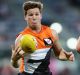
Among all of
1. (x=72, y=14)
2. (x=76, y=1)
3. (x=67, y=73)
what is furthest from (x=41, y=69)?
(x=76, y=1)

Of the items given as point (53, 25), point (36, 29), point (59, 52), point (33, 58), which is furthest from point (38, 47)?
point (53, 25)

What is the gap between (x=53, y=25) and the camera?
1516 cm

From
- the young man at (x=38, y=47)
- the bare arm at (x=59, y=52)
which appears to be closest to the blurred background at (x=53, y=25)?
the bare arm at (x=59, y=52)

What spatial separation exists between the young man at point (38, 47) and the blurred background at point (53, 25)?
599 centimetres

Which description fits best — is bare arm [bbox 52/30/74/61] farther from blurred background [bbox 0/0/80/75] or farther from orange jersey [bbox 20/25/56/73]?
blurred background [bbox 0/0/80/75]

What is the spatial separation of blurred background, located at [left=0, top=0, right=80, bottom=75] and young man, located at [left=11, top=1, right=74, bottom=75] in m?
5.99

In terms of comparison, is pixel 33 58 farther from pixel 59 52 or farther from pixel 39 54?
pixel 59 52

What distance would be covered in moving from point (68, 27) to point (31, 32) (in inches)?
359

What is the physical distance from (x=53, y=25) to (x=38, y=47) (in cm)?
892

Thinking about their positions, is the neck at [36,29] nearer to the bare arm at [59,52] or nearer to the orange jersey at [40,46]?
the orange jersey at [40,46]

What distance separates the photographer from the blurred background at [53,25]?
42.4 feet

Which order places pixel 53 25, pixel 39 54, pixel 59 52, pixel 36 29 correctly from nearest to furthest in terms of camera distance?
pixel 39 54, pixel 36 29, pixel 59 52, pixel 53 25

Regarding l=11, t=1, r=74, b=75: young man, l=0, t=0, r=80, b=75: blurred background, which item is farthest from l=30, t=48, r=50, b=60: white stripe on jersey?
l=0, t=0, r=80, b=75: blurred background

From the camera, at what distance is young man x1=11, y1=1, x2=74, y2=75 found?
6281mm
